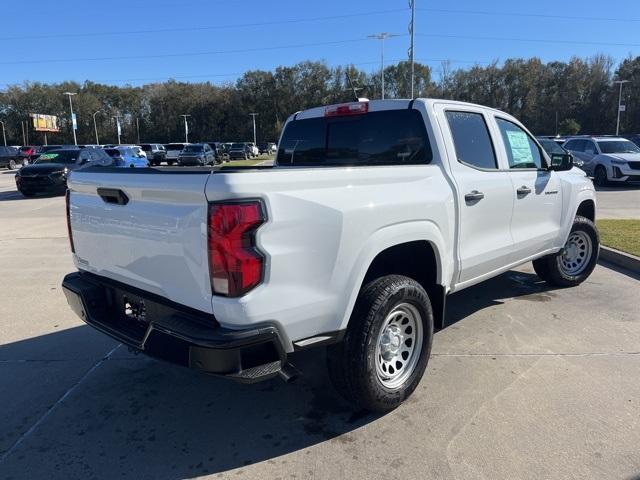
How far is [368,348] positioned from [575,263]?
4.21 m

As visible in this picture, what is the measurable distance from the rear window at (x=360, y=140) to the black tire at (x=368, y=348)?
1.11 meters

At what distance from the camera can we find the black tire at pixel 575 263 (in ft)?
18.9

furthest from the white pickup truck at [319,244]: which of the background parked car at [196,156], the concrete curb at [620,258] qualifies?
the background parked car at [196,156]

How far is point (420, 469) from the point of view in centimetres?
273

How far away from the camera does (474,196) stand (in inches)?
151

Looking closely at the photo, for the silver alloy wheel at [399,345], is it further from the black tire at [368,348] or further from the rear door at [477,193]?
the rear door at [477,193]

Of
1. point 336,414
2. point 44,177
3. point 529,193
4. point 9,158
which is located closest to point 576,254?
point 529,193

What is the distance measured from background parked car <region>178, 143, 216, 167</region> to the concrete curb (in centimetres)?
3296

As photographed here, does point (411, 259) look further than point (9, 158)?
No

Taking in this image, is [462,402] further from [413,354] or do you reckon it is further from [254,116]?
[254,116]

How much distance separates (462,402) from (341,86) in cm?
10506

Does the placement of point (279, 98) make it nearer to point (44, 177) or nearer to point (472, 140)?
point (44, 177)

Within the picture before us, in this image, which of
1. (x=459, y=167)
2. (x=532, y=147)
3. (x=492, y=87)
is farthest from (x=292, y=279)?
(x=492, y=87)

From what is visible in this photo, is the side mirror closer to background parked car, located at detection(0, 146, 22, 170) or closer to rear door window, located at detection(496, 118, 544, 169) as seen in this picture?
rear door window, located at detection(496, 118, 544, 169)
